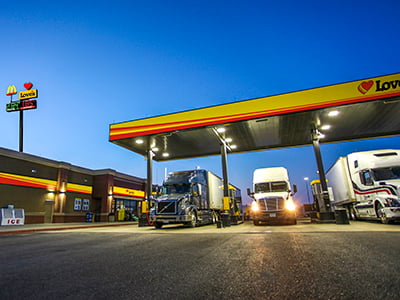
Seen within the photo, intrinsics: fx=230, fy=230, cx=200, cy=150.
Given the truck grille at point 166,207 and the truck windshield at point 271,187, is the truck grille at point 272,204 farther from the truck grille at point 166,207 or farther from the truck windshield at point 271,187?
the truck grille at point 166,207

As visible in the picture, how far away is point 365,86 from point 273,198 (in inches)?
270

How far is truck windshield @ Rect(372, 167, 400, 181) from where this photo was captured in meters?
10.7

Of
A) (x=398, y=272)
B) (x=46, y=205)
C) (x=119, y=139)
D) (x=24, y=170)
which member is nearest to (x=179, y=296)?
(x=398, y=272)

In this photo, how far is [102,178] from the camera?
28734mm

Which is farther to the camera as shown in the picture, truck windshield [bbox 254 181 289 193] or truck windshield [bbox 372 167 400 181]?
truck windshield [bbox 254 181 289 193]

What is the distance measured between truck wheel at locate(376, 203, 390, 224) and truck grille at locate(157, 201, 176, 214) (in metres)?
9.91

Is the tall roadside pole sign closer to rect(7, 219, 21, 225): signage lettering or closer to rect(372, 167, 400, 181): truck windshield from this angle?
rect(7, 219, 21, 225): signage lettering

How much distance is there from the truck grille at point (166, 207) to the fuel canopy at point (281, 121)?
3950 mm

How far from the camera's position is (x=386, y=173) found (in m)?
11.0

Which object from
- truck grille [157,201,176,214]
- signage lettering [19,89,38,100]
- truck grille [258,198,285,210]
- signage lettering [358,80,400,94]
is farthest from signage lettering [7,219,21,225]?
signage lettering [358,80,400,94]

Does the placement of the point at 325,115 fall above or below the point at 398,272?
above

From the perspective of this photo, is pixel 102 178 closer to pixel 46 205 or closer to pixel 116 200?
pixel 116 200

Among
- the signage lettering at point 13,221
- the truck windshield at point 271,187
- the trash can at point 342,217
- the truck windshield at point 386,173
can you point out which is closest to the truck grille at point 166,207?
the truck windshield at point 271,187

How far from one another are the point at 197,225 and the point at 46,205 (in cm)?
1740
